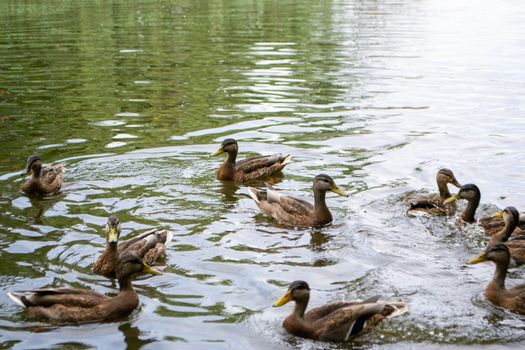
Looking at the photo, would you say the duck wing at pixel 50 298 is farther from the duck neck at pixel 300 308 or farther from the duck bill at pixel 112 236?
the duck neck at pixel 300 308

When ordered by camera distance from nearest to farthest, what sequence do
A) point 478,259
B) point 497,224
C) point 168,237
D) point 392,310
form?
point 392,310 → point 478,259 → point 168,237 → point 497,224

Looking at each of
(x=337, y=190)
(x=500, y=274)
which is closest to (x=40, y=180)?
(x=337, y=190)

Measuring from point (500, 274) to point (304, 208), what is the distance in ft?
11.1

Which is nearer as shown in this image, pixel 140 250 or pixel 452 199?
pixel 140 250

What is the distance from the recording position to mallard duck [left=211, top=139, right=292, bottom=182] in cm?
1373

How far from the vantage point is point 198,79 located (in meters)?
22.1

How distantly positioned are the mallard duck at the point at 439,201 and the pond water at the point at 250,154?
197mm

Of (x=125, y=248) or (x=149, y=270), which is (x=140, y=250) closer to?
(x=125, y=248)

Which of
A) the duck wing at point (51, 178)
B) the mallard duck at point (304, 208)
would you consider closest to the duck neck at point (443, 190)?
the mallard duck at point (304, 208)

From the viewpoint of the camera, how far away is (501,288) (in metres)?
8.98

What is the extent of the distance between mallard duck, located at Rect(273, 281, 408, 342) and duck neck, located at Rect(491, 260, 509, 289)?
4.56 ft

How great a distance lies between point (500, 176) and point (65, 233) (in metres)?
7.41

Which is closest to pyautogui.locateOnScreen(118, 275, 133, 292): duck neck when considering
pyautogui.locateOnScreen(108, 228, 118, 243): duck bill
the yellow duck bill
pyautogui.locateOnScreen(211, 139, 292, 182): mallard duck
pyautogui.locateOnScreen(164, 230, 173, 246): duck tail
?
pyautogui.locateOnScreen(108, 228, 118, 243): duck bill

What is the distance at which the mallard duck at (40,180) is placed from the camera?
40.7 feet
